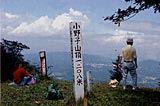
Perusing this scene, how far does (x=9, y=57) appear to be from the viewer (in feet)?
85.8

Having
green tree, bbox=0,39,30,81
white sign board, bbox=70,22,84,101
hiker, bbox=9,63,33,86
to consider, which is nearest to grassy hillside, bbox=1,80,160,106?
white sign board, bbox=70,22,84,101

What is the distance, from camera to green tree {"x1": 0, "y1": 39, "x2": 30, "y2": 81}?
988 inches

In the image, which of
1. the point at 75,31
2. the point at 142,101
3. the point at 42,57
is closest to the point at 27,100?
the point at 75,31

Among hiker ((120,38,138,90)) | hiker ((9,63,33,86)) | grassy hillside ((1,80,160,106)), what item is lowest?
grassy hillside ((1,80,160,106))

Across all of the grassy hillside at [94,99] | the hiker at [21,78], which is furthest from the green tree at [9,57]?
the grassy hillside at [94,99]

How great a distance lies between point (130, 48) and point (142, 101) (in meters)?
2.36

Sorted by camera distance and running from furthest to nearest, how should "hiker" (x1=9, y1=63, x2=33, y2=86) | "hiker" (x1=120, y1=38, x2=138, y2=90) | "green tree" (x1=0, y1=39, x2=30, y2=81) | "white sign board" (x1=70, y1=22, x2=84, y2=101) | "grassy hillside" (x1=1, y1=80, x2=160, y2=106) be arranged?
"green tree" (x1=0, y1=39, x2=30, y2=81) < "hiker" (x1=9, y1=63, x2=33, y2=86) < "hiker" (x1=120, y1=38, x2=138, y2=90) < "grassy hillside" (x1=1, y1=80, x2=160, y2=106) < "white sign board" (x1=70, y1=22, x2=84, y2=101)

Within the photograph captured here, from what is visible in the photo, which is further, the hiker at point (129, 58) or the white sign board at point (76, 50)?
the hiker at point (129, 58)

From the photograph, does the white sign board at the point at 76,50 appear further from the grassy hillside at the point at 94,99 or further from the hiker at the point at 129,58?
the hiker at the point at 129,58

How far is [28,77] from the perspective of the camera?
19.3 metres

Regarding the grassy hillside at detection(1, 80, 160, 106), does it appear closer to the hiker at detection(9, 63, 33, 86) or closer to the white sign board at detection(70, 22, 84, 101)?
the white sign board at detection(70, 22, 84, 101)

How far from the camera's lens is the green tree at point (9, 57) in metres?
25.1

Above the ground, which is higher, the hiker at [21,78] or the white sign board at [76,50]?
the white sign board at [76,50]

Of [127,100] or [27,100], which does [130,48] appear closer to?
[127,100]
